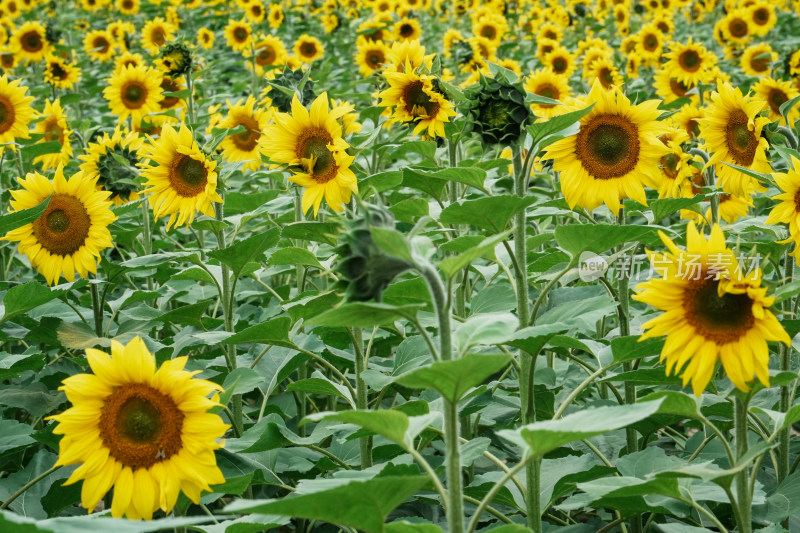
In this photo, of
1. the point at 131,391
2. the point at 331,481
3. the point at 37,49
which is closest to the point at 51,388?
the point at 131,391

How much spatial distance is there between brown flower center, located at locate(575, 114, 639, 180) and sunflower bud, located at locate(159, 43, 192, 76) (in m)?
2.64

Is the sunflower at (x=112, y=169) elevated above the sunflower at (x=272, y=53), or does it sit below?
below

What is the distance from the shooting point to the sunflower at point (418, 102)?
2854 mm

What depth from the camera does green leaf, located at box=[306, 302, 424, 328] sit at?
51.4 inches

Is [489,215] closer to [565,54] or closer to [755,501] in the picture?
[755,501]

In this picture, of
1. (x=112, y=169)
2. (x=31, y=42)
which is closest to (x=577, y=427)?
(x=112, y=169)

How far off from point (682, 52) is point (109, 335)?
4185 mm

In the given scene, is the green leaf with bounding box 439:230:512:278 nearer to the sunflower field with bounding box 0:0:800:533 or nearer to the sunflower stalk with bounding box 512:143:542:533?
the sunflower field with bounding box 0:0:800:533

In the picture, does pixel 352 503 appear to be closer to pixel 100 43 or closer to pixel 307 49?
pixel 307 49

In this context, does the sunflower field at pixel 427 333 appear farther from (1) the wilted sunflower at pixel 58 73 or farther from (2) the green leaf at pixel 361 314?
(1) the wilted sunflower at pixel 58 73

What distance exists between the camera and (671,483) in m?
1.61

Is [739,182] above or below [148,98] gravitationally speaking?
below

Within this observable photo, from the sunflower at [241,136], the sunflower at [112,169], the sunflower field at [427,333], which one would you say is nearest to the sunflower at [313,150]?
the sunflower field at [427,333]

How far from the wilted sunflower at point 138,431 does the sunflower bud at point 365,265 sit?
482mm
